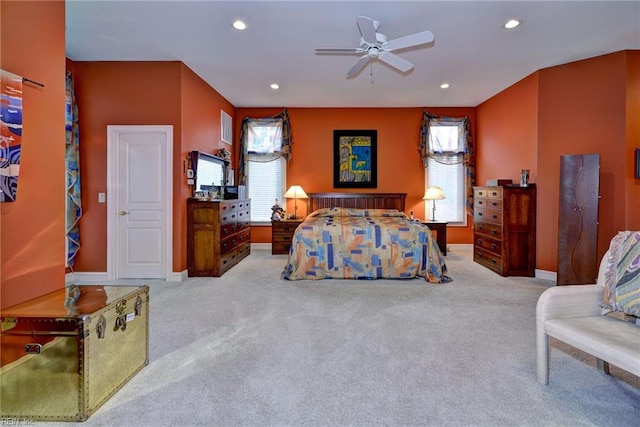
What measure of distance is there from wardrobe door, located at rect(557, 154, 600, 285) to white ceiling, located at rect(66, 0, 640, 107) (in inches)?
58.3

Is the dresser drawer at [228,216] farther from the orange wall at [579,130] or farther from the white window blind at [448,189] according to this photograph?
the orange wall at [579,130]

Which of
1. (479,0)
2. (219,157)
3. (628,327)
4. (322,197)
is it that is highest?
(479,0)

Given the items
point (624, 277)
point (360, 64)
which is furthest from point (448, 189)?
point (624, 277)

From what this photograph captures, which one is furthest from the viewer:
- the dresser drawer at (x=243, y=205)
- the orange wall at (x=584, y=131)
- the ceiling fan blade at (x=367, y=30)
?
the dresser drawer at (x=243, y=205)

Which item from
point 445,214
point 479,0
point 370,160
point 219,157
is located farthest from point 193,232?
point 445,214

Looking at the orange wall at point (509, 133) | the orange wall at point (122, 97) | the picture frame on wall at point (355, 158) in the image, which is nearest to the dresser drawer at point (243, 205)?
the orange wall at point (122, 97)

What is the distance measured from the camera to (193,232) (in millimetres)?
4629

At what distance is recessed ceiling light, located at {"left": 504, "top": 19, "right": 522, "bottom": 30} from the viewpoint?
10.9 ft

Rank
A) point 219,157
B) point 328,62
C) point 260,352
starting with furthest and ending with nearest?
point 219,157 → point 328,62 → point 260,352

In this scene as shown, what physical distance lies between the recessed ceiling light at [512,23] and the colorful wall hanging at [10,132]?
168 inches

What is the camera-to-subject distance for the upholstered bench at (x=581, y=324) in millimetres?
1737

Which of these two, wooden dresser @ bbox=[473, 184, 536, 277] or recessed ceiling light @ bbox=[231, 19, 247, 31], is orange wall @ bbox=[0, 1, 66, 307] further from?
wooden dresser @ bbox=[473, 184, 536, 277]

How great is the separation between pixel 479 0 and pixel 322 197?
429cm

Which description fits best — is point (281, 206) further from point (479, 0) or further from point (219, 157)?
point (479, 0)
